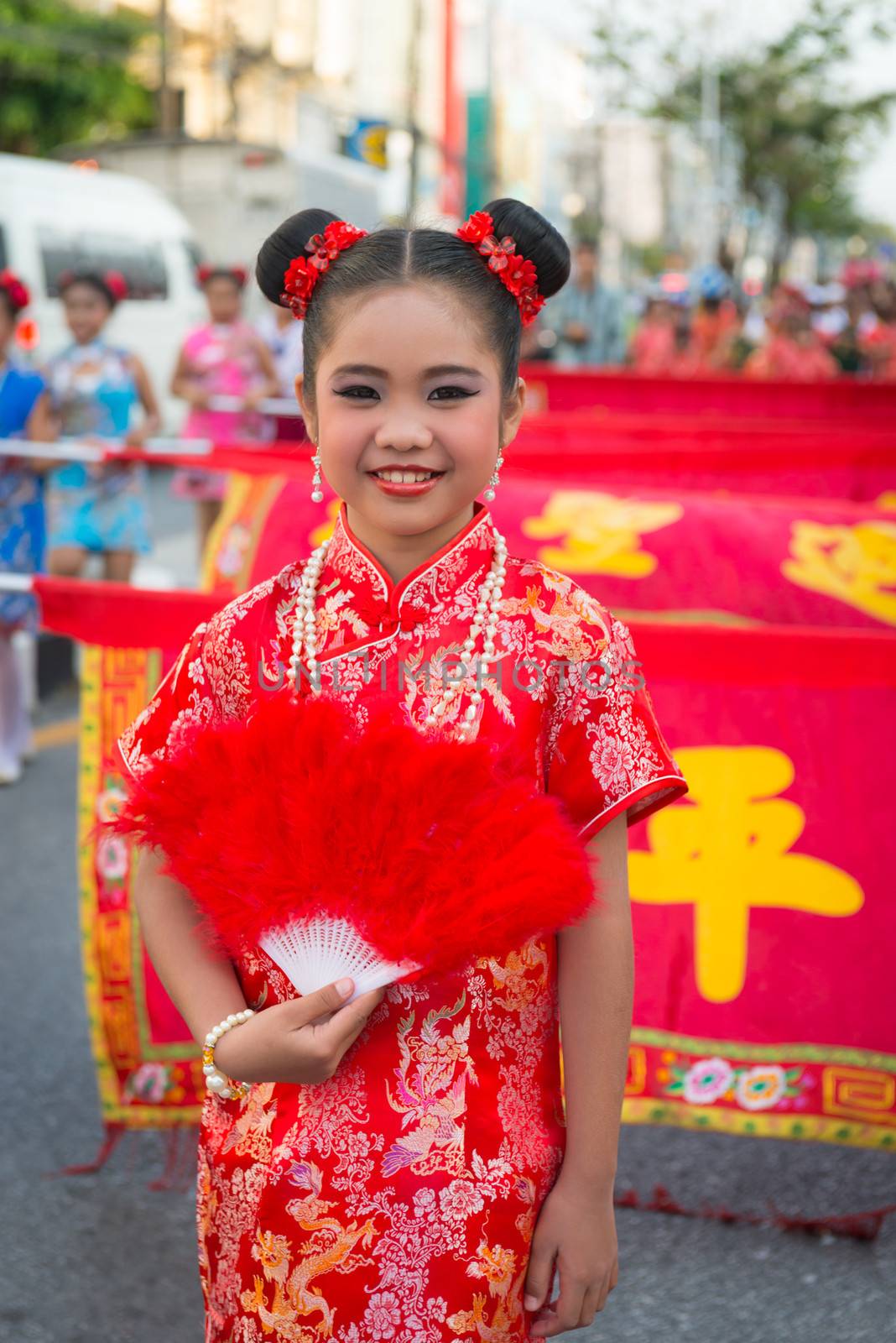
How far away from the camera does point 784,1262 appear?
254 cm

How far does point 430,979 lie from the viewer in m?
1.35

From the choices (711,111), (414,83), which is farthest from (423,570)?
(711,111)

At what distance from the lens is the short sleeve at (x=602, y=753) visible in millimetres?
1442

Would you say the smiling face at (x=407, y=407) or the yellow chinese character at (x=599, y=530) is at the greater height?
the smiling face at (x=407, y=407)

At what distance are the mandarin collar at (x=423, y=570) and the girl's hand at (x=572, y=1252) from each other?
565 millimetres

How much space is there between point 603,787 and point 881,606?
1.63 m

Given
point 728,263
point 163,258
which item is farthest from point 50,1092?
point 728,263

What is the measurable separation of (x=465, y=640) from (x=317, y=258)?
394 millimetres

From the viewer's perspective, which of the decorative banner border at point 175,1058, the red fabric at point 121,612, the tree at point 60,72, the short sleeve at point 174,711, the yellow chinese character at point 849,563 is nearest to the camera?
the short sleeve at point 174,711

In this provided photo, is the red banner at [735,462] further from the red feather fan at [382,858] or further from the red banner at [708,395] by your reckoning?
the red banner at [708,395]

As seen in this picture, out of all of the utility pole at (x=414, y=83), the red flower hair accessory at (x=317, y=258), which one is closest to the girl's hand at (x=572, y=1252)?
the red flower hair accessory at (x=317, y=258)

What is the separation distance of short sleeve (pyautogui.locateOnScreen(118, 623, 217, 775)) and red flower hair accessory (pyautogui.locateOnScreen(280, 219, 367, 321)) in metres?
0.35

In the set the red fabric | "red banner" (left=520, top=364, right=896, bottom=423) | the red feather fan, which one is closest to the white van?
"red banner" (left=520, top=364, right=896, bottom=423)

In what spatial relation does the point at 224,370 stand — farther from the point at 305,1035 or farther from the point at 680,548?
the point at 305,1035
